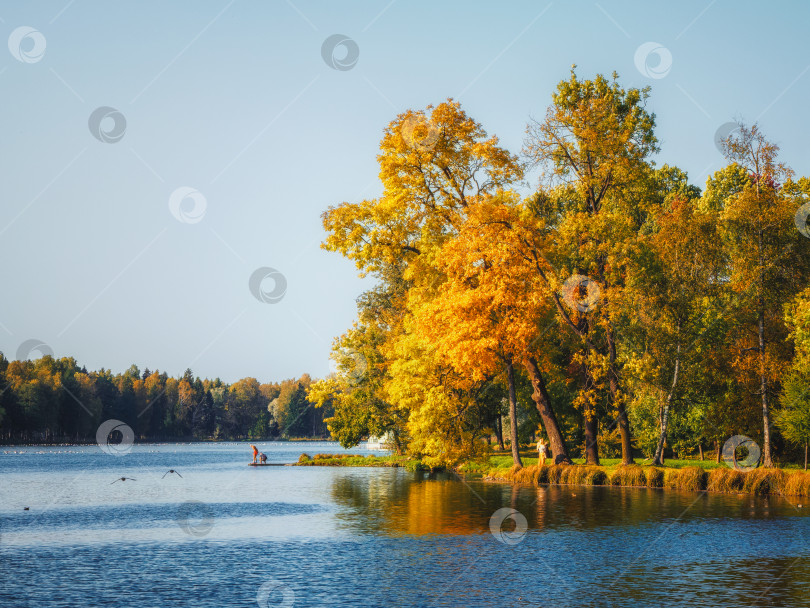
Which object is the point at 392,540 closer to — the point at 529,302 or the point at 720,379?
the point at 529,302

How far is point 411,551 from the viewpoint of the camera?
76.8 ft

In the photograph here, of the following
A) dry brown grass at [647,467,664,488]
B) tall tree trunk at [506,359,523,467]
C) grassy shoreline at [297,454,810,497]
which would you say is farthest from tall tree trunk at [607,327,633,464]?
tall tree trunk at [506,359,523,467]

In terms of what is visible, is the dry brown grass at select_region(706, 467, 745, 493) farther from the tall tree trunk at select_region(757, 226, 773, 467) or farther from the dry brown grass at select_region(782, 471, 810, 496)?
the tall tree trunk at select_region(757, 226, 773, 467)

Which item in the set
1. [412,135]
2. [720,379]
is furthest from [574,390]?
[412,135]

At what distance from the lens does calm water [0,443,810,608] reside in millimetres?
17859

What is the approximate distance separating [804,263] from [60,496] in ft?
140

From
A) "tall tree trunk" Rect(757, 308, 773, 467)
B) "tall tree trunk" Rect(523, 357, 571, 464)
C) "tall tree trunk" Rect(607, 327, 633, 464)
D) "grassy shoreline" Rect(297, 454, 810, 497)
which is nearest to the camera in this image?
"grassy shoreline" Rect(297, 454, 810, 497)

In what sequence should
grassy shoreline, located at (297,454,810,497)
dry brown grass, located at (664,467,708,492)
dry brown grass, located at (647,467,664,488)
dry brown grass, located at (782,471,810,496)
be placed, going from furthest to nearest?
dry brown grass, located at (647,467,664,488) < dry brown grass, located at (664,467,708,492) < grassy shoreline, located at (297,454,810,497) < dry brown grass, located at (782,471,810,496)

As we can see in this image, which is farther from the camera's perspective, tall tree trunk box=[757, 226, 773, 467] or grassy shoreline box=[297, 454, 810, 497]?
tall tree trunk box=[757, 226, 773, 467]

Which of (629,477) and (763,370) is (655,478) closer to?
(629,477)

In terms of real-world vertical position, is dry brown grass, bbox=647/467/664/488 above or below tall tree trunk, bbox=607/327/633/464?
below

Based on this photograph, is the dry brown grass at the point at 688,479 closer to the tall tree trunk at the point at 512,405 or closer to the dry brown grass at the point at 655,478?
the dry brown grass at the point at 655,478

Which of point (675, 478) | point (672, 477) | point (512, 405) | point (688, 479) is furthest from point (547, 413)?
point (688, 479)

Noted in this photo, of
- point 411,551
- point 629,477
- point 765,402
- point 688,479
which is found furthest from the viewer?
point 765,402
